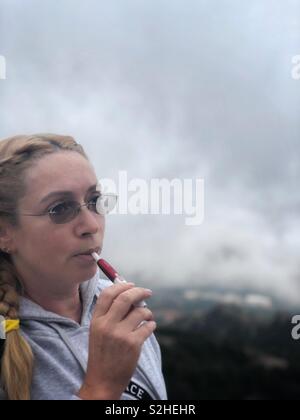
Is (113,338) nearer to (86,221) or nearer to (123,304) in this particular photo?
(123,304)

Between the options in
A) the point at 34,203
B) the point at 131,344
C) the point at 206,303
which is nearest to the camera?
the point at 131,344

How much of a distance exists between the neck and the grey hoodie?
1 cm

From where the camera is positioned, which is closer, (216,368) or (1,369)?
(1,369)

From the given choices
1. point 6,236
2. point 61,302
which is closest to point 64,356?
point 61,302

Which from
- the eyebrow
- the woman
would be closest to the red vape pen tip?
the woman

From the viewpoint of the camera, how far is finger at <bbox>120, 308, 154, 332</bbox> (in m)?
0.73

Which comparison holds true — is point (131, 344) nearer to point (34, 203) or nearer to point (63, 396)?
point (63, 396)

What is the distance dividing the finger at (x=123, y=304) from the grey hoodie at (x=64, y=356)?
0.17m

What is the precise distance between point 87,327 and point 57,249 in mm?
193

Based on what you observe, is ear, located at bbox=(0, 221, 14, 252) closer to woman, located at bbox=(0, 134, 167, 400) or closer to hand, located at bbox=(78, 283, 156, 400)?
woman, located at bbox=(0, 134, 167, 400)

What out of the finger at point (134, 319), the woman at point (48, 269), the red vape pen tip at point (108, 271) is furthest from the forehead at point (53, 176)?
the finger at point (134, 319)
